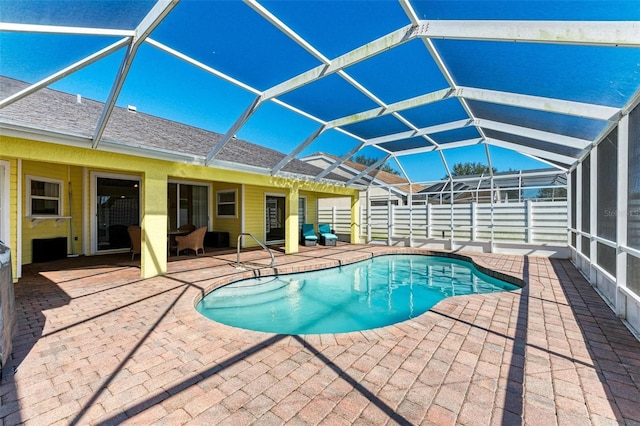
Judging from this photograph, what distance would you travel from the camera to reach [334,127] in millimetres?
7387

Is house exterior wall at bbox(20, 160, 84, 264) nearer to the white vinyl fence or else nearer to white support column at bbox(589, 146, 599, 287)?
the white vinyl fence

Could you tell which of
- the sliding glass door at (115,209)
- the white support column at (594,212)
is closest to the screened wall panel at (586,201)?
the white support column at (594,212)

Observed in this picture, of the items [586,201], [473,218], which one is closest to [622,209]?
[586,201]

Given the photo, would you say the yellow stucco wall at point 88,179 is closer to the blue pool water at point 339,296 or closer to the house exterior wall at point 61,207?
the house exterior wall at point 61,207

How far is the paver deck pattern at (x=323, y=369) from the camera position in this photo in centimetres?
206

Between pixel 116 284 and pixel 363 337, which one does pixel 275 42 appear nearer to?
pixel 363 337

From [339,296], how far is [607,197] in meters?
5.18

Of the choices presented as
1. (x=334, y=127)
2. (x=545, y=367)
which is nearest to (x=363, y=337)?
(x=545, y=367)

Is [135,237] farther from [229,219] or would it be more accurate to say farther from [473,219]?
[473,219]

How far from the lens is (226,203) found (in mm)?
12031

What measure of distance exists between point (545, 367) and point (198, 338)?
11.7 feet

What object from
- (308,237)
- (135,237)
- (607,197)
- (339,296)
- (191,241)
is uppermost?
(607,197)

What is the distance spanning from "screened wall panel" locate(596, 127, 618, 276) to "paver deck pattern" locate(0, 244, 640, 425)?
1.02 metres

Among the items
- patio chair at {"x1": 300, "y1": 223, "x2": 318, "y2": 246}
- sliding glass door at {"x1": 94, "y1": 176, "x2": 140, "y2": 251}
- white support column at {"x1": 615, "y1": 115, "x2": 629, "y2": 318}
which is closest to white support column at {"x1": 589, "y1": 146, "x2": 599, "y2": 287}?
white support column at {"x1": 615, "y1": 115, "x2": 629, "y2": 318}
